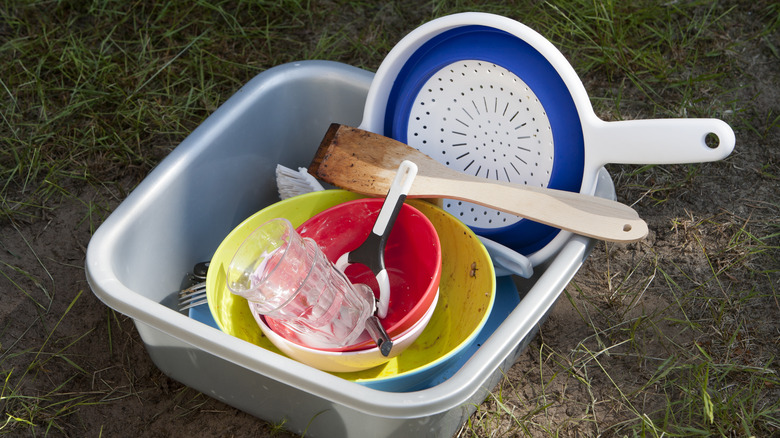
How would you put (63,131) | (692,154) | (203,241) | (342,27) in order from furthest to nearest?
(342,27) < (63,131) < (203,241) < (692,154)

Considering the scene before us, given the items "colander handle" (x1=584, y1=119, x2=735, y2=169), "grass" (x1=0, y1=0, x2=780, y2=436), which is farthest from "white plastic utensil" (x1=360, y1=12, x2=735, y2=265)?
"grass" (x1=0, y1=0, x2=780, y2=436)

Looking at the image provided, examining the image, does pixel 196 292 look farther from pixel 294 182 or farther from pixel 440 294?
pixel 440 294

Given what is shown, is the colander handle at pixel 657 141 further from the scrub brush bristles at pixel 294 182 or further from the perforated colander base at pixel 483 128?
the scrub brush bristles at pixel 294 182

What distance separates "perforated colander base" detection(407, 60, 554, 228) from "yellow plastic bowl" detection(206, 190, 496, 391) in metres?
0.06

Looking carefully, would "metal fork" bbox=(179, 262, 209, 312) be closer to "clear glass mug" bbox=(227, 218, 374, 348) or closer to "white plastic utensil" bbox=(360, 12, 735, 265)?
"clear glass mug" bbox=(227, 218, 374, 348)

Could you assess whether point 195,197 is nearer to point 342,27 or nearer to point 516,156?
point 516,156

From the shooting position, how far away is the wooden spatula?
884 millimetres

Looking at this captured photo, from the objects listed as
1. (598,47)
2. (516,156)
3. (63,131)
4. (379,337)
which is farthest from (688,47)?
(63,131)

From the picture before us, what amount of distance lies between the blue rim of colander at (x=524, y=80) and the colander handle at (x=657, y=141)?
0.15 feet

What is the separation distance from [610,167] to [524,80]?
1.36 ft

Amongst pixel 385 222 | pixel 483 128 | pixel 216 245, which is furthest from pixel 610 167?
pixel 216 245

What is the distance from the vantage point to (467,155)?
103 centimetres

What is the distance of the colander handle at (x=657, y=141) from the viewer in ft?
2.69

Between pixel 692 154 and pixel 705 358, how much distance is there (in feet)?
1.16
